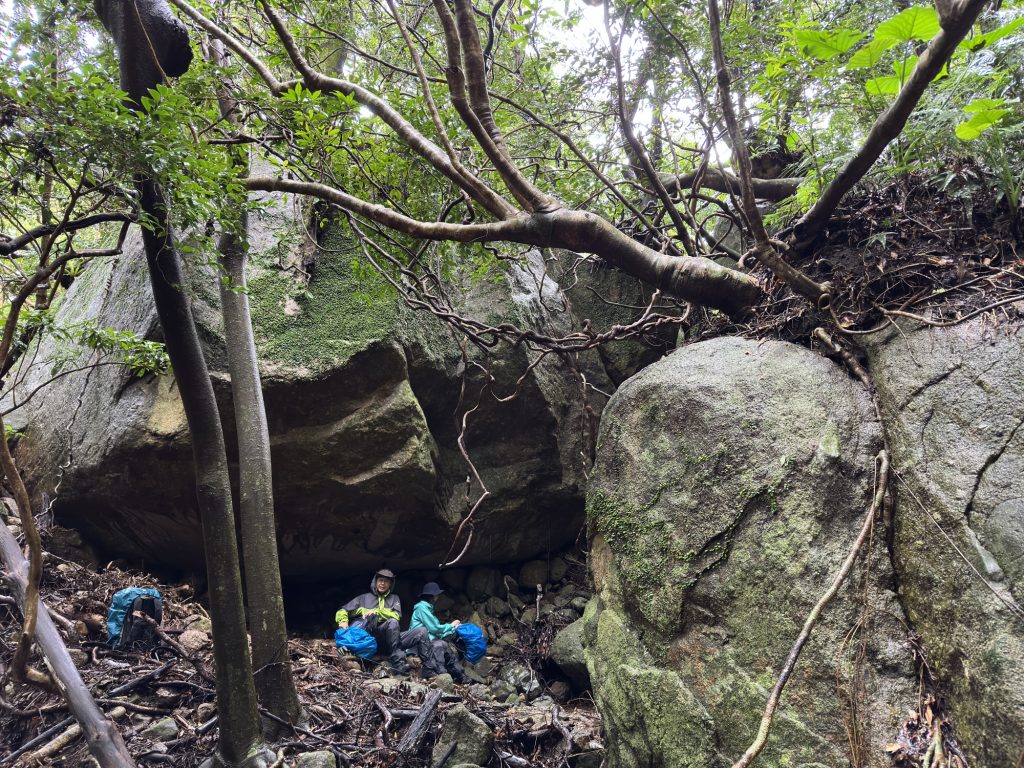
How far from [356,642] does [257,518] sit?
7.56 feet

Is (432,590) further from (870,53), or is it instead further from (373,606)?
(870,53)

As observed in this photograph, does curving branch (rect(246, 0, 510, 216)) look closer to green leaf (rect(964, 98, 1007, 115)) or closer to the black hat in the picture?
green leaf (rect(964, 98, 1007, 115))

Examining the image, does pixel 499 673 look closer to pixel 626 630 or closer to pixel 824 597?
pixel 626 630

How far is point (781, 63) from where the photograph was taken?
4.18m

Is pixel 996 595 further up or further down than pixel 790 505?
further down

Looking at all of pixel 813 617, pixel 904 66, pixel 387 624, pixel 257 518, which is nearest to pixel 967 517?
pixel 813 617

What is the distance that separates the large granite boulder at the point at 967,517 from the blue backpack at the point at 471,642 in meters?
4.85

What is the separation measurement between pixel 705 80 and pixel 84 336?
6539 millimetres

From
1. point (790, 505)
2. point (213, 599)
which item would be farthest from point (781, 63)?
point (213, 599)

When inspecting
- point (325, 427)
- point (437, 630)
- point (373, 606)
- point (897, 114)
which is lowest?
point (437, 630)

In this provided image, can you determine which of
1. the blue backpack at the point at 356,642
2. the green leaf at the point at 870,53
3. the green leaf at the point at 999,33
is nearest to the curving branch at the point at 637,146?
the green leaf at the point at 870,53

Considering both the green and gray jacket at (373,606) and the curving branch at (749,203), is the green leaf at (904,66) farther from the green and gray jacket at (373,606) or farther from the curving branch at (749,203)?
the green and gray jacket at (373,606)

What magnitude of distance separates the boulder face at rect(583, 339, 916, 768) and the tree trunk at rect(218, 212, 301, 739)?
231 centimetres

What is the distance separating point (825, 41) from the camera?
9.47 ft
